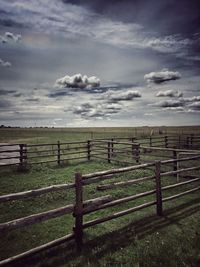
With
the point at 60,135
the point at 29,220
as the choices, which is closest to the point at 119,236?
the point at 29,220

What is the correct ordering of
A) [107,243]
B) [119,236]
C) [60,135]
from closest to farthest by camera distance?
1. [107,243]
2. [119,236]
3. [60,135]

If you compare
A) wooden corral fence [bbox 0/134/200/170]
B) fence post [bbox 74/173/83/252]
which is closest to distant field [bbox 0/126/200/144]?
wooden corral fence [bbox 0/134/200/170]

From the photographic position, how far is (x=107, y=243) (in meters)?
4.88

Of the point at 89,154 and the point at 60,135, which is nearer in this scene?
the point at 89,154

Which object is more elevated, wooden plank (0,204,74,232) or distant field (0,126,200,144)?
wooden plank (0,204,74,232)

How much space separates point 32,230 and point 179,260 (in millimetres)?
3599

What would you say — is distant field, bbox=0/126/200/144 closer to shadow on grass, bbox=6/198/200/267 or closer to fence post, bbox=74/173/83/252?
shadow on grass, bbox=6/198/200/267

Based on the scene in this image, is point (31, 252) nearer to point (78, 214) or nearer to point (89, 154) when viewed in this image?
point (78, 214)

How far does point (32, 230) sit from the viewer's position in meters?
5.68

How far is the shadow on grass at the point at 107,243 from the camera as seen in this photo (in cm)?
424

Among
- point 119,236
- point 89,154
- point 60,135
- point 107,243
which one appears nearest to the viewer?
point 107,243

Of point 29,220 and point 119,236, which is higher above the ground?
point 29,220

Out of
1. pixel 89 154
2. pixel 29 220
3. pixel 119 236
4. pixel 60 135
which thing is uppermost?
pixel 29 220

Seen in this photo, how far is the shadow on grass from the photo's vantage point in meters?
4.24
